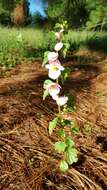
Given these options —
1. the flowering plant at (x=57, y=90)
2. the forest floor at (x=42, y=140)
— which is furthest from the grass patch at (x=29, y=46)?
the flowering plant at (x=57, y=90)

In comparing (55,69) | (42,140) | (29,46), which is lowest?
(29,46)

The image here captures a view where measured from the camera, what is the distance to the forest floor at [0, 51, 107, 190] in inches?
99.5

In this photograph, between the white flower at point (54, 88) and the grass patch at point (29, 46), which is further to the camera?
the grass patch at point (29, 46)

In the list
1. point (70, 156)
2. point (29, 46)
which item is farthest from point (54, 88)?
point (29, 46)

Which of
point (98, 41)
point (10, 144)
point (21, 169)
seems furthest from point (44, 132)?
point (98, 41)

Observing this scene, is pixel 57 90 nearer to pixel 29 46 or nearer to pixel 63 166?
pixel 63 166

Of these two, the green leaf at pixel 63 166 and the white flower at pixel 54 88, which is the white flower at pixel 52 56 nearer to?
the white flower at pixel 54 88

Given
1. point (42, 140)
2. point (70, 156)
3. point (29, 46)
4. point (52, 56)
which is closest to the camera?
point (52, 56)

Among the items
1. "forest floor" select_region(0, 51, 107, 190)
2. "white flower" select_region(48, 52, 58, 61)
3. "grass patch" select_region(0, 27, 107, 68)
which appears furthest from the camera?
"grass patch" select_region(0, 27, 107, 68)

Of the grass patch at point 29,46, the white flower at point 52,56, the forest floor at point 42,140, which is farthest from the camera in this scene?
Result: the grass patch at point 29,46

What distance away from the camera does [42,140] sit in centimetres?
300

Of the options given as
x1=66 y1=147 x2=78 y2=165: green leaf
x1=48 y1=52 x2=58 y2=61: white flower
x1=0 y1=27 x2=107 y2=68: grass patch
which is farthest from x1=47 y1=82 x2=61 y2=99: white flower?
x1=0 y1=27 x2=107 y2=68: grass patch

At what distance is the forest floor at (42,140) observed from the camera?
253 cm

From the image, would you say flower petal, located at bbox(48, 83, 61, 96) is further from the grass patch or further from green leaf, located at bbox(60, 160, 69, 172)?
the grass patch
